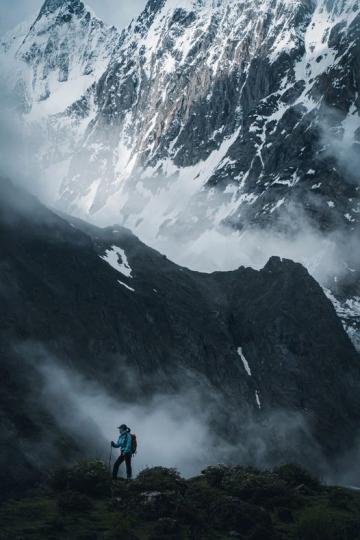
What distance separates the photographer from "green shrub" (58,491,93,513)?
68.0 feet

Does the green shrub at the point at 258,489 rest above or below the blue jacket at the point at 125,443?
below

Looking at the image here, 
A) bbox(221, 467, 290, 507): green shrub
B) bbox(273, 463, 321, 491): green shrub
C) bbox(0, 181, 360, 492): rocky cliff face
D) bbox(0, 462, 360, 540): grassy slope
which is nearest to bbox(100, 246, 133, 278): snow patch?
bbox(0, 181, 360, 492): rocky cliff face

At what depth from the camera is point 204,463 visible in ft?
269

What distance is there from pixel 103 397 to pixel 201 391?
23257 millimetres

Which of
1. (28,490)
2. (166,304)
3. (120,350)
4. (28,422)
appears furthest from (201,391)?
(28,490)

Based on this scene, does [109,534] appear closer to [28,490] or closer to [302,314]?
[28,490]

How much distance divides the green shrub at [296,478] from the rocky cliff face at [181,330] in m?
26.9

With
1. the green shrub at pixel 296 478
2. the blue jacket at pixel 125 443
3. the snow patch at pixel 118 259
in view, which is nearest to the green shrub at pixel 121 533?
the green shrub at pixel 296 478

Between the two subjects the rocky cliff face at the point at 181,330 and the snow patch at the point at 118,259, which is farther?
the snow patch at the point at 118,259

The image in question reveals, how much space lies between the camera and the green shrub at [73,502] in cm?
2072

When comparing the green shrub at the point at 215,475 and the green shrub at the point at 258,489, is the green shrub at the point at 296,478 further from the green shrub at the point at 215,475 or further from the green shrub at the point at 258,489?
the green shrub at the point at 258,489

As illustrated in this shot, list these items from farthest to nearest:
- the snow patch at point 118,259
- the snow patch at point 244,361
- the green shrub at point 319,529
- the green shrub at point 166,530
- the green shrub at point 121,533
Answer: the snow patch at point 118,259
the snow patch at point 244,361
the green shrub at point 319,529
the green shrub at point 166,530
the green shrub at point 121,533

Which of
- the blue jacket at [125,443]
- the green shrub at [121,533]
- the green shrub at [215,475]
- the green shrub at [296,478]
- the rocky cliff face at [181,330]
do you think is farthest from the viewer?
the rocky cliff face at [181,330]

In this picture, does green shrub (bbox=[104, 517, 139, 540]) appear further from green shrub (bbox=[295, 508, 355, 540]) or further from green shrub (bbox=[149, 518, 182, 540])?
green shrub (bbox=[295, 508, 355, 540])
